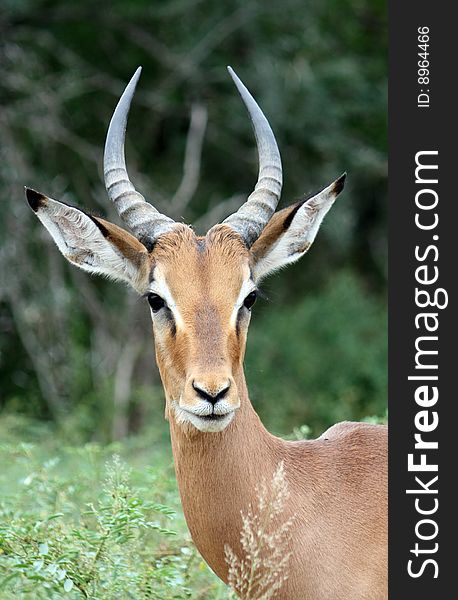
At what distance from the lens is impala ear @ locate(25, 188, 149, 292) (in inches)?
275

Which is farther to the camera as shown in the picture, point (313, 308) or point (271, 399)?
point (313, 308)

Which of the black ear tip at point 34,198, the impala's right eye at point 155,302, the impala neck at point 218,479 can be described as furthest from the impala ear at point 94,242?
the impala neck at point 218,479

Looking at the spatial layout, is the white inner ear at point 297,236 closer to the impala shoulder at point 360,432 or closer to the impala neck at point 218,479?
the impala neck at point 218,479

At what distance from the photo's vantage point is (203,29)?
1883cm

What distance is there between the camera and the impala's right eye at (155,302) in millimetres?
6697

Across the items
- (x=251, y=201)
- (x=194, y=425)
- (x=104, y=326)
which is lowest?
(x=194, y=425)

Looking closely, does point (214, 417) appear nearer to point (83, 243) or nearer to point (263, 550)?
point (263, 550)

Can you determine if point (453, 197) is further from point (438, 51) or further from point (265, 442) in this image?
point (265, 442)

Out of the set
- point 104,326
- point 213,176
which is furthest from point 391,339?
point 213,176

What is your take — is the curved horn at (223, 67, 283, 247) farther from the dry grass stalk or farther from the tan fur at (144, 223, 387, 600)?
the dry grass stalk

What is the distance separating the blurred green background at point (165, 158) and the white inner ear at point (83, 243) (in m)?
8.84

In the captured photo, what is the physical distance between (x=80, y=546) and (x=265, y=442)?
1.13 meters

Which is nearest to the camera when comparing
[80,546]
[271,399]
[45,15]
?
[80,546]

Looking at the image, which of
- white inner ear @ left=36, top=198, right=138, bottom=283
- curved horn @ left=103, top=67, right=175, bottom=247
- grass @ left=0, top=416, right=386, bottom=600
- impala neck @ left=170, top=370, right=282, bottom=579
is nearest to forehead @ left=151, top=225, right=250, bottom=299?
curved horn @ left=103, top=67, right=175, bottom=247
